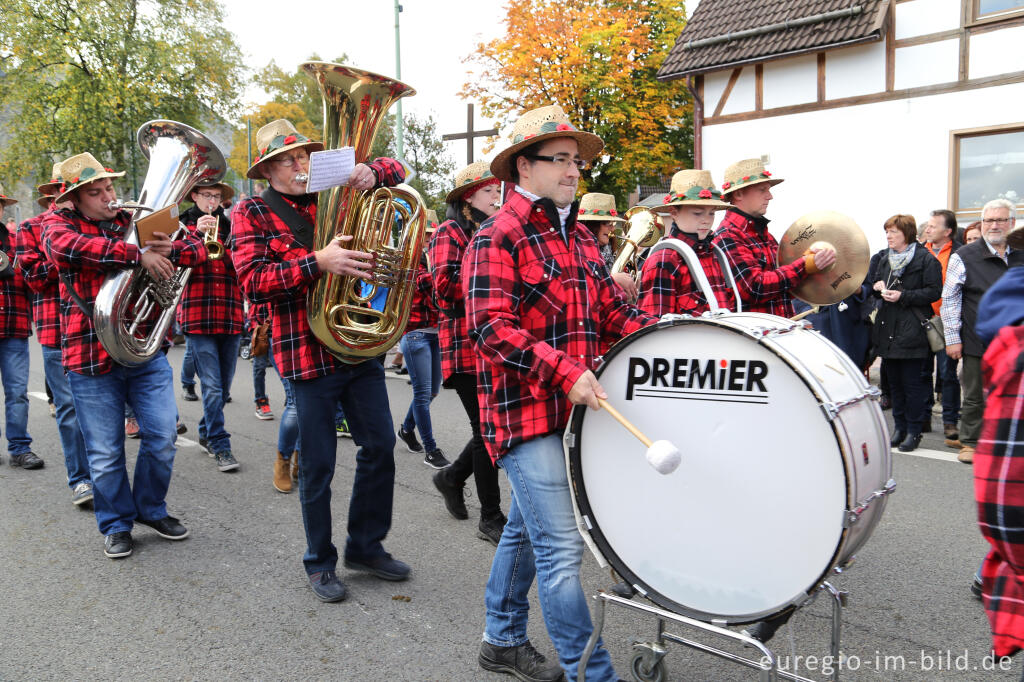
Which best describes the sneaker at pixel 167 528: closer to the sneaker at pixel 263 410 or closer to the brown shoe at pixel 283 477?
the brown shoe at pixel 283 477

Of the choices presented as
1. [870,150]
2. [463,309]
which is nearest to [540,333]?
[463,309]

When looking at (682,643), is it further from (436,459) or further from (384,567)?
(436,459)

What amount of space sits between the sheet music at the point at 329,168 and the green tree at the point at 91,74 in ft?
68.1

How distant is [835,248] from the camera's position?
173 inches

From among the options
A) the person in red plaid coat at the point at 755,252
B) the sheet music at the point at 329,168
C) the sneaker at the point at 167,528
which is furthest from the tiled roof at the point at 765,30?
the sneaker at the point at 167,528

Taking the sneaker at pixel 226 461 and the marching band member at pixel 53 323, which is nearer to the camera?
the marching band member at pixel 53 323

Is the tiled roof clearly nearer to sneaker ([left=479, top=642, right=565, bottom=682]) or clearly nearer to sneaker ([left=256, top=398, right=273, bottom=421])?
sneaker ([left=256, top=398, right=273, bottom=421])

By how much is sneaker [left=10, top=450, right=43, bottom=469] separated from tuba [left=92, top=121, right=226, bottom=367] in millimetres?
2454

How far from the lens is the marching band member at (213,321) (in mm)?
6309

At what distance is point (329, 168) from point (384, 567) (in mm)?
1936

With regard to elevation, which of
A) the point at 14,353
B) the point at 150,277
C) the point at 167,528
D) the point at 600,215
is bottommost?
the point at 167,528

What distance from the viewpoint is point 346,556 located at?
4.05 m

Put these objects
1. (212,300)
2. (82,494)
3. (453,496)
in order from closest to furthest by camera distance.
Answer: (453,496)
(82,494)
(212,300)

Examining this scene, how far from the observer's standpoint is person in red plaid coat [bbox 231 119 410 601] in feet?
11.8
